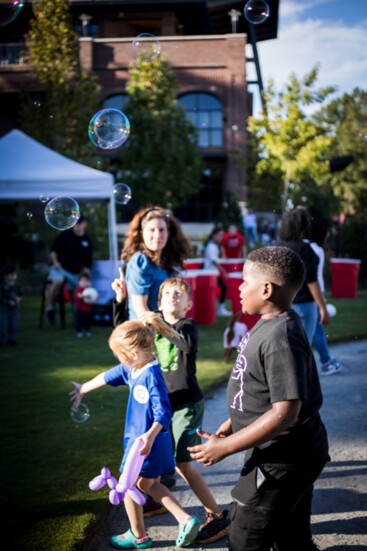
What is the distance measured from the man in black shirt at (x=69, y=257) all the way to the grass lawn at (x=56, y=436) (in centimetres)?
143

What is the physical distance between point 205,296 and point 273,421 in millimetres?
9097

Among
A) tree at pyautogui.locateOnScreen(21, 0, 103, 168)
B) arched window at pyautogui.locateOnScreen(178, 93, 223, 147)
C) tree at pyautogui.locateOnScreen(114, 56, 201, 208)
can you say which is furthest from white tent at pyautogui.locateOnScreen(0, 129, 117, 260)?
arched window at pyautogui.locateOnScreen(178, 93, 223, 147)

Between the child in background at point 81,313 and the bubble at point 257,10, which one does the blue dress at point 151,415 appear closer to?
the bubble at point 257,10

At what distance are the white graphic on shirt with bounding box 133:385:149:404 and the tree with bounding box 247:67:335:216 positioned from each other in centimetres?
2002

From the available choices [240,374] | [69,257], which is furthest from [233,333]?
[240,374]

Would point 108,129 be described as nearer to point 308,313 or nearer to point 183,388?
point 308,313

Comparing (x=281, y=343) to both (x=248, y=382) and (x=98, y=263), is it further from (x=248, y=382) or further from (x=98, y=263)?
(x=98, y=263)

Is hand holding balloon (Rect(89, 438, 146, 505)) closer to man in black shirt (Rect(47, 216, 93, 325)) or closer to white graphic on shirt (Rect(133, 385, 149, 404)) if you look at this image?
white graphic on shirt (Rect(133, 385, 149, 404))

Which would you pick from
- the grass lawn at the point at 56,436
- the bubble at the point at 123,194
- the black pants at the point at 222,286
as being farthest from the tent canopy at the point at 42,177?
the bubble at the point at 123,194

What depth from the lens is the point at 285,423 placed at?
2.35 m


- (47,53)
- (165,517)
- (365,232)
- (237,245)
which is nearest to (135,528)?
(165,517)

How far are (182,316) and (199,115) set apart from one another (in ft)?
102

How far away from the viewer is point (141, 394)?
3256 mm

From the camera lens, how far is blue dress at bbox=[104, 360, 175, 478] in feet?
10.6
